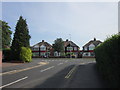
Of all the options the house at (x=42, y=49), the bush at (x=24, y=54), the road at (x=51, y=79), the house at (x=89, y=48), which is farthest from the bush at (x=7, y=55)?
the house at (x=42, y=49)

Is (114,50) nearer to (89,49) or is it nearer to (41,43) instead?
(89,49)

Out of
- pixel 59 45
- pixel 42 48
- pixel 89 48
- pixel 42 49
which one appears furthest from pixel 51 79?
pixel 42 48

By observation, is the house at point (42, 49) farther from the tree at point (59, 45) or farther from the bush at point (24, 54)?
the bush at point (24, 54)

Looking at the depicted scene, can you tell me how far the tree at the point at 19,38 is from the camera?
3591 centimetres

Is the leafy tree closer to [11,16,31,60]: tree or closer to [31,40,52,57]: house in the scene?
[31,40,52,57]: house

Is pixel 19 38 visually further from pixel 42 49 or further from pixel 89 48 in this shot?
pixel 42 49

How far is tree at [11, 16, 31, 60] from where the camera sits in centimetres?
3591

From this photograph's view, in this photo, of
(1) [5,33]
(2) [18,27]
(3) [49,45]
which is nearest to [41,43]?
(3) [49,45]

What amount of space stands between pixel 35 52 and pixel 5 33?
140ft

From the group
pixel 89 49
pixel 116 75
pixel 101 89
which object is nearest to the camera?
pixel 116 75

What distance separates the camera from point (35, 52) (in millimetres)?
89375

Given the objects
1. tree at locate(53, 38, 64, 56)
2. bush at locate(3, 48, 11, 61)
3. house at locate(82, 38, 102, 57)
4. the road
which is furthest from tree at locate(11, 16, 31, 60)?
house at locate(82, 38, 102, 57)

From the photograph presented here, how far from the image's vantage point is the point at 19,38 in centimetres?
3644

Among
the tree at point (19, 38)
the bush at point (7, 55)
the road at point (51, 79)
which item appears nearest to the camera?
the road at point (51, 79)
